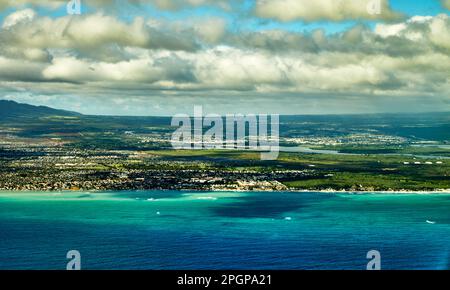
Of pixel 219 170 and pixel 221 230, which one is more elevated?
pixel 221 230

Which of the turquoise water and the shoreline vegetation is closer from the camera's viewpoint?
the turquoise water

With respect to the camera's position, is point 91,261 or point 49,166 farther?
point 49,166

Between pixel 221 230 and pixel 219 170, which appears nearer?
pixel 221 230

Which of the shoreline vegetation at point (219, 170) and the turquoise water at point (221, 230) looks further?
the shoreline vegetation at point (219, 170)

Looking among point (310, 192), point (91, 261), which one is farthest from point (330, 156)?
point (91, 261)
